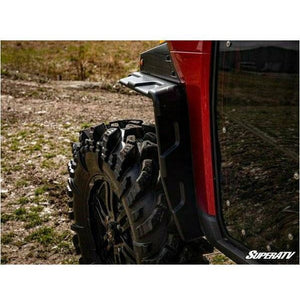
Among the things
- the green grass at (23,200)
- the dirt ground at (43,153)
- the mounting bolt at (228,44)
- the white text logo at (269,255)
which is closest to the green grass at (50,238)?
the dirt ground at (43,153)

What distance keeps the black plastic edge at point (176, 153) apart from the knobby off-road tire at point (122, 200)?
6 centimetres

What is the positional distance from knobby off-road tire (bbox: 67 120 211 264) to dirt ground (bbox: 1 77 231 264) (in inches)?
20.4

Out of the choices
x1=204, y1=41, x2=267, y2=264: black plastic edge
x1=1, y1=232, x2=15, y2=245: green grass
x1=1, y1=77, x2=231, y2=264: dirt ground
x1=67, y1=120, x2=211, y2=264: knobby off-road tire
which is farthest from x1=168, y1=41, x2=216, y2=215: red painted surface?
x1=1, y1=232, x2=15, y2=245: green grass

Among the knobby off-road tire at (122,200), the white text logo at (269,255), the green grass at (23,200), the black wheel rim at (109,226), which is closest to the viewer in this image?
the white text logo at (269,255)

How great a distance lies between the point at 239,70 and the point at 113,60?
377 cm

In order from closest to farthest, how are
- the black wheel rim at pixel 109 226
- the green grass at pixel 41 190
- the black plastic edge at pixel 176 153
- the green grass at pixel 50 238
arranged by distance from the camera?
the black plastic edge at pixel 176 153 < the black wheel rim at pixel 109 226 < the green grass at pixel 50 238 < the green grass at pixel 41 190

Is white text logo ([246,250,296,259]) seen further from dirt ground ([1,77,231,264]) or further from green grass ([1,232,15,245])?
green grass ([1,232,15,245])

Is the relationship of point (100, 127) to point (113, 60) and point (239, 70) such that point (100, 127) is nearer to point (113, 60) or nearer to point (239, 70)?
point (239, 70)

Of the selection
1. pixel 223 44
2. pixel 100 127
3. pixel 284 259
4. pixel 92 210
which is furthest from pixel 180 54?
pixel 92 210

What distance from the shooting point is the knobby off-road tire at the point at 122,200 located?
67.9 inches

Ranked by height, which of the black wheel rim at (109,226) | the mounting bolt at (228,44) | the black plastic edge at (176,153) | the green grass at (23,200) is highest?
the mounting bolt at (228,44)

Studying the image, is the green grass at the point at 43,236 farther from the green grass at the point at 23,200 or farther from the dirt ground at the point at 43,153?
the green grass at the point at 23,200

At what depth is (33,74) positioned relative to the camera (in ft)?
21.7

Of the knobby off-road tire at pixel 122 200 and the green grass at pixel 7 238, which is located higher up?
the knobby off-road tire at pixel 122 200
